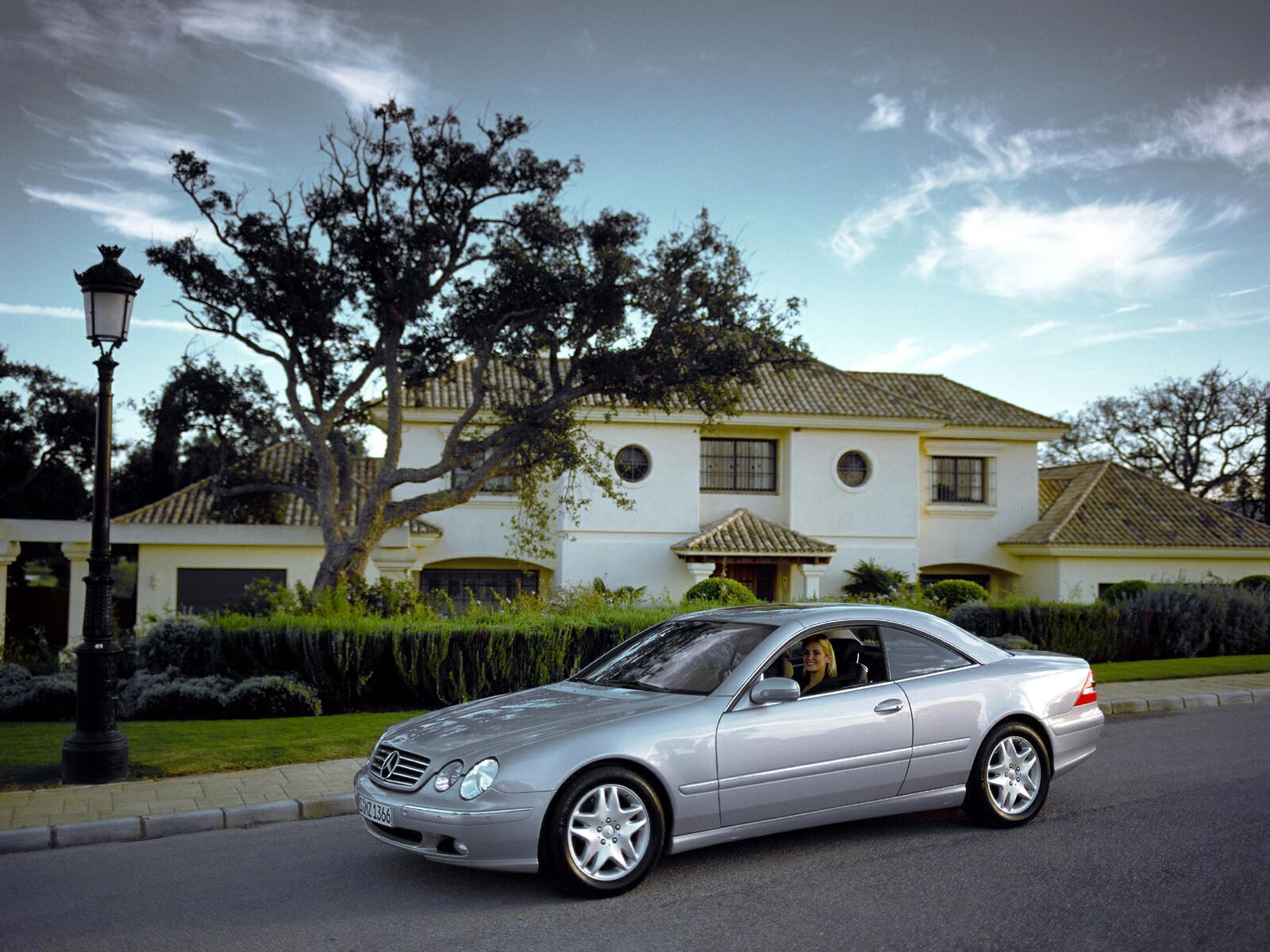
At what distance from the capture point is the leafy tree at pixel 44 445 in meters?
36.1

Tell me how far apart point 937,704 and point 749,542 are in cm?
2055

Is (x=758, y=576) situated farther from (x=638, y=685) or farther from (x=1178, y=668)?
(x=638, y=685)

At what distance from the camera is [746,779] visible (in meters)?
5.57

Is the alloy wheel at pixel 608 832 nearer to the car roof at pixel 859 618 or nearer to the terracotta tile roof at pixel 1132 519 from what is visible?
the car roof at pixel 859 618

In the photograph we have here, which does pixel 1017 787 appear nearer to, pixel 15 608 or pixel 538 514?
pixel 538 514

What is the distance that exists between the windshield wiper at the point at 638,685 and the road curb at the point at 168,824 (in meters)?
2.54

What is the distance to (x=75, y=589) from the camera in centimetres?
2150

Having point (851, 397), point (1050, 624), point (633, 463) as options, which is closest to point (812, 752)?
point (1050, 624)

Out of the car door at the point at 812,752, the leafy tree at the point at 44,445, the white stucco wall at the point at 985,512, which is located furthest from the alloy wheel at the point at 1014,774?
the leafy tree at the point at 44,445

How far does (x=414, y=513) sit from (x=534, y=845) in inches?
625

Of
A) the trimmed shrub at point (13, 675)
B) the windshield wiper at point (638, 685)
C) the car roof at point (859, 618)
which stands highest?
the car roof at point (859, 618)

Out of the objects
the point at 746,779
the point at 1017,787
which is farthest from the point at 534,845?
the point at 1017,787

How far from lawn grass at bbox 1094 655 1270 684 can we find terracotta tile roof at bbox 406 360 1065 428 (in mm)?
12517

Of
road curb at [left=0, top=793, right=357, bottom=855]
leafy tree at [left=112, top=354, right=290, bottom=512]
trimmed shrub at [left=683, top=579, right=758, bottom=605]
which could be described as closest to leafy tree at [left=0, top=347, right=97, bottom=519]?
leafy tree at [left=112, top=354, right=290, bottom=512]
